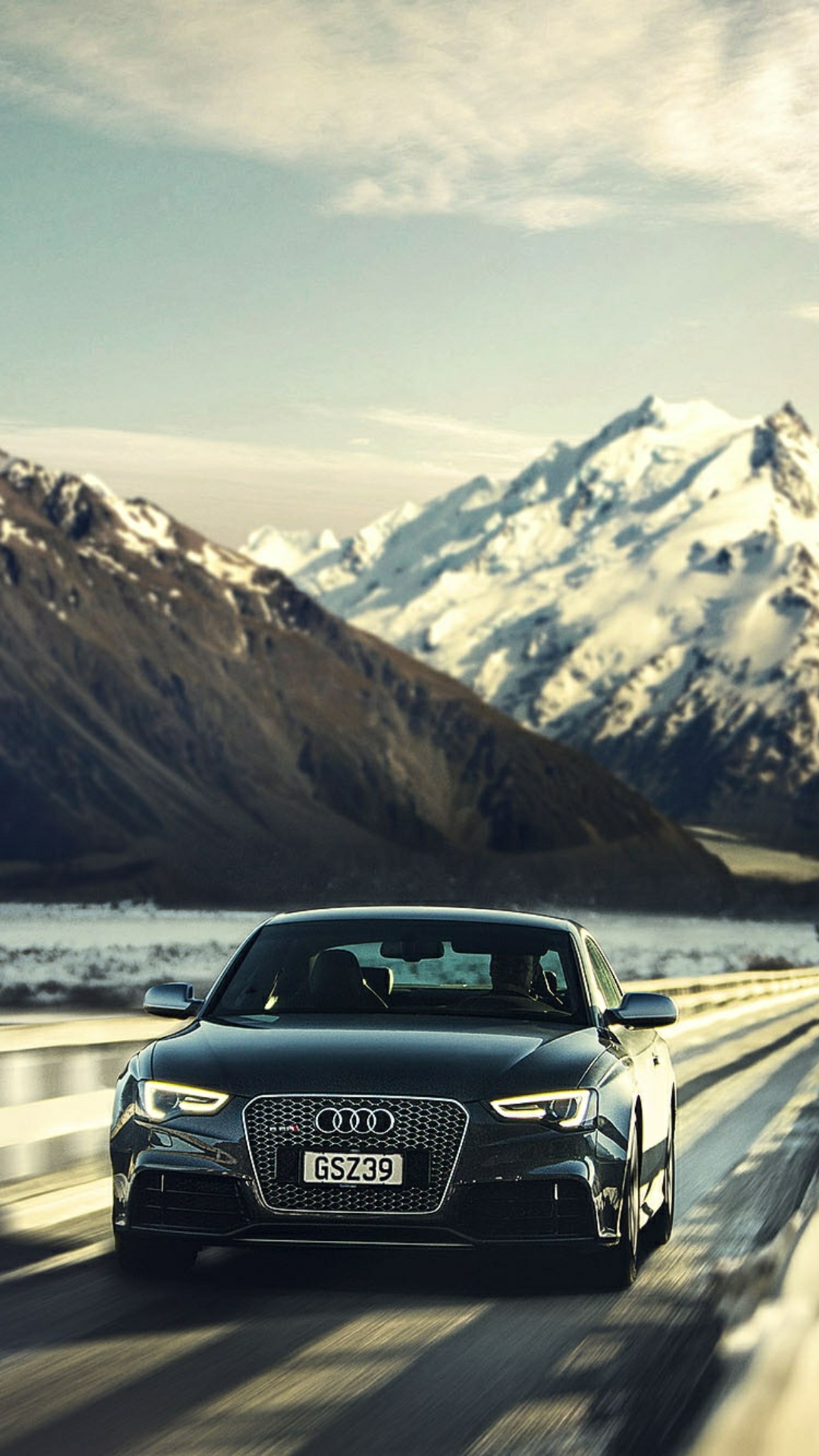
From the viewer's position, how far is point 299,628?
6319 inches

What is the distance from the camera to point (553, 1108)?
8.05m

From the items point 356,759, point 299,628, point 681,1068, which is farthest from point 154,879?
point 681,1068

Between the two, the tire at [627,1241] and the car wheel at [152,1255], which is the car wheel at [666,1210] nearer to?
the tire at [627,1241]

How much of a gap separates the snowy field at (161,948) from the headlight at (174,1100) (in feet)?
81.0

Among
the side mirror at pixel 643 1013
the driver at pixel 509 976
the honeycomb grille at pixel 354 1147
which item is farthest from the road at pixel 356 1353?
the driver at pixel 509 976

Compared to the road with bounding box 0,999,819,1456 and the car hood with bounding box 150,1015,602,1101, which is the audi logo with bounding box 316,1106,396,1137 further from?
the road with bounding box 0,999,819,1456

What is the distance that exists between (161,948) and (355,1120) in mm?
52859

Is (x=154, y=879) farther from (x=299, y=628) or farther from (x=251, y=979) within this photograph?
(x=251, y=979)

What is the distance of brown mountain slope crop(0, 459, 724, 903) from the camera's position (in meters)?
115

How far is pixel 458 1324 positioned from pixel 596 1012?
5.99 ft

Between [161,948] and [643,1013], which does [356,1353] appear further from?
[161,948]

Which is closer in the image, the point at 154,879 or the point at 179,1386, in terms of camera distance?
the point at 179,1386

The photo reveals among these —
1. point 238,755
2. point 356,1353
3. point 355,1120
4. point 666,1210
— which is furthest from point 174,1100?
point 238,755

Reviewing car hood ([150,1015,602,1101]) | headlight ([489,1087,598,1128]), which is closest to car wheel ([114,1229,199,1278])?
car hood ([150,1015,602,1101])
